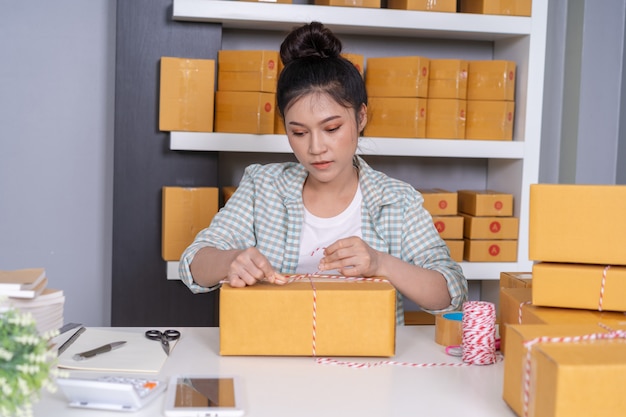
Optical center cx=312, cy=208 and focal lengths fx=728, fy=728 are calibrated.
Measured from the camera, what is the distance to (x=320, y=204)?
179 cm

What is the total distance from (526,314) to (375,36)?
1731 mm

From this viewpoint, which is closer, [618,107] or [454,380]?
[454,380]

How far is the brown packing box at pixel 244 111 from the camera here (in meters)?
2.31

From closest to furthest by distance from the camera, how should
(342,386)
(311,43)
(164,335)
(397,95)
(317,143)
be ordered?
1. (342,386)
2. (164,335)
3. (317,143)
4. (311,43)
5. (397,95)

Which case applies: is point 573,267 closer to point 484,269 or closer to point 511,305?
point 511,305

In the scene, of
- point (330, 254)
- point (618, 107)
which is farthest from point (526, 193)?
point (330, 254)

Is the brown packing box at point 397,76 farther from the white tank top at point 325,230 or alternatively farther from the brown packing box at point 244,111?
the white tank top at point 325,230

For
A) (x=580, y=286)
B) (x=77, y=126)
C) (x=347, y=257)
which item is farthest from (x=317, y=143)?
(x=77, y=126)

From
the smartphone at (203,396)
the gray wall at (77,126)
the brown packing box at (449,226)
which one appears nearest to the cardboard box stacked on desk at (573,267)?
the smartphone at (203,396)

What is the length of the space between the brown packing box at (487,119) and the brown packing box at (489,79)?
2 cm

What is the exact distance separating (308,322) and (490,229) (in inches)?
57.8

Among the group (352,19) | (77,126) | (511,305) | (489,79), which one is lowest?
(511,305)

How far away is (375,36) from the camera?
8.84ft

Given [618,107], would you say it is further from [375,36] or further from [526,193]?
[375,36]
